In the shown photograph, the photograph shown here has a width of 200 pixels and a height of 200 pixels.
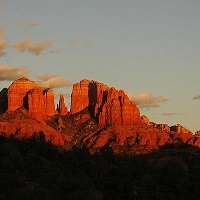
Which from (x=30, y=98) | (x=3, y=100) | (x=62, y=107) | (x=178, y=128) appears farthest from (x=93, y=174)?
(x=178, y=128)

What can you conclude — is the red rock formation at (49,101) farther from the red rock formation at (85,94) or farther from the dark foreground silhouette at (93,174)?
the dark foreground silhouette at (93,174)

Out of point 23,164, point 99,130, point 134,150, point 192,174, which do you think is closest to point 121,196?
point 23,164

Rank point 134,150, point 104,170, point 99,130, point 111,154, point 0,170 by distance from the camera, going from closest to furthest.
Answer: point 0,170 → point 104,170 → point 111,154 → point 134,150 → point 99,130

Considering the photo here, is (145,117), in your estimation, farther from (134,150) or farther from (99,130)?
(134,150)

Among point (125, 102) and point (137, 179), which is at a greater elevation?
point (125, 102)

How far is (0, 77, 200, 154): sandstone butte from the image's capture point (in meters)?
140

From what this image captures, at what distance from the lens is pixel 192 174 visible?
11550 cm

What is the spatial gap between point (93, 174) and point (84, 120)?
61917 mm

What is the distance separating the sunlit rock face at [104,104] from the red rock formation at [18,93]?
13554mm

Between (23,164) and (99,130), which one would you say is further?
(99,130)

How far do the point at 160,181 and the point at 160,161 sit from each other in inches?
720

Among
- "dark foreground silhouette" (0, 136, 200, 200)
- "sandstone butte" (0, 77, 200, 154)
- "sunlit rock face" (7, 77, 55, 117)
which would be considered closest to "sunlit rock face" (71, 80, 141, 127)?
"sandstone butte" (0, 77, 200, 154)

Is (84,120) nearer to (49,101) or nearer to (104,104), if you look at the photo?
(104,104)

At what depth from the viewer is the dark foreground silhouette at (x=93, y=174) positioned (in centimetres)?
7281
